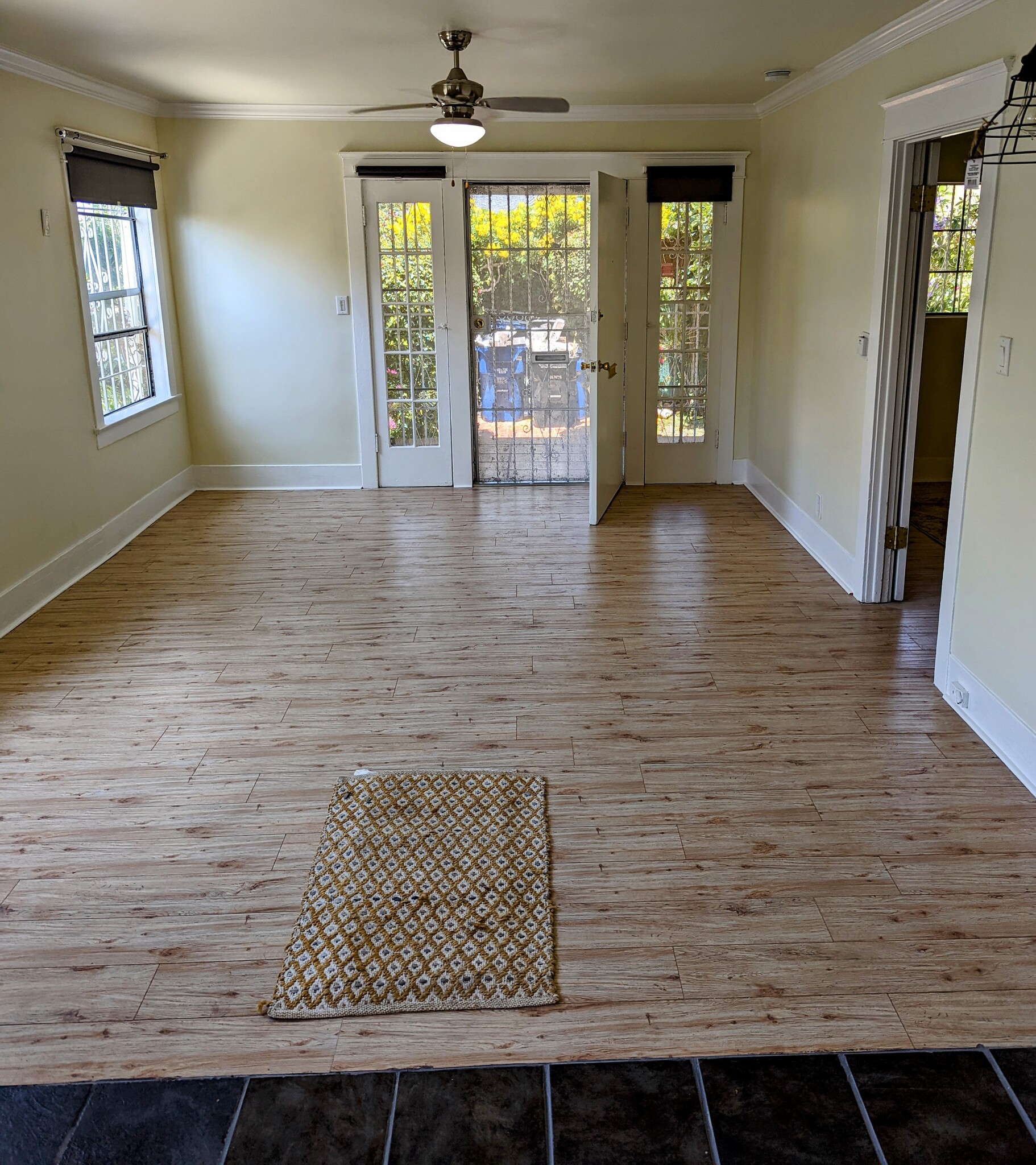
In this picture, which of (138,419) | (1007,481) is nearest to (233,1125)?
(1007,481)

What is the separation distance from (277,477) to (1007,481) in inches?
204

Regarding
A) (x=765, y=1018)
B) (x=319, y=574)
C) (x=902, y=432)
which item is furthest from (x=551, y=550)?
(x=765, y=1018)

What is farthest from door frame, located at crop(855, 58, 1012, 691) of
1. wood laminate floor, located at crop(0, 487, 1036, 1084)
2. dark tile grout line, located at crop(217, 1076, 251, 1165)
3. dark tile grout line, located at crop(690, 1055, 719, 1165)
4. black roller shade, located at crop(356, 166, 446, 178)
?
black roller shade, located at crop(356, 166, 446, 178)

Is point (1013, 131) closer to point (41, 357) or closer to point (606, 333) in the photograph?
point (606, 333)

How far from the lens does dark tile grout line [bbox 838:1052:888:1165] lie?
1938 millimetres

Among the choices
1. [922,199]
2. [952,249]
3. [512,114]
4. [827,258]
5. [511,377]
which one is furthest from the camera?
[511,377]

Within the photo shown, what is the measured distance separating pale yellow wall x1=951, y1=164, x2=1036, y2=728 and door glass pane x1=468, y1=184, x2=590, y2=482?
3543mm

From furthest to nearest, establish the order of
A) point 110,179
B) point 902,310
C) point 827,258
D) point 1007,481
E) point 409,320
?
point 409,320 → point 110,179 → point 827,258 → point 902,310 → point 1007,481

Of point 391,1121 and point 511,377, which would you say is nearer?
point 391,1121

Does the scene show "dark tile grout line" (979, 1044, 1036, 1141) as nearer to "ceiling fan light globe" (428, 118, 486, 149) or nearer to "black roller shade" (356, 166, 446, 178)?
"ceiling fan light globe" (428, 118, 486, 149)

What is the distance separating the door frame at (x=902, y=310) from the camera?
343 cm

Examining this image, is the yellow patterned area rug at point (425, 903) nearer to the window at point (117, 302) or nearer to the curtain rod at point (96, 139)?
the window at point (117, 302)

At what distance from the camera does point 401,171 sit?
659 centimetres

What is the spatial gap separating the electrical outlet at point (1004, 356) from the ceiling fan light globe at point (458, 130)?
2.45 m
